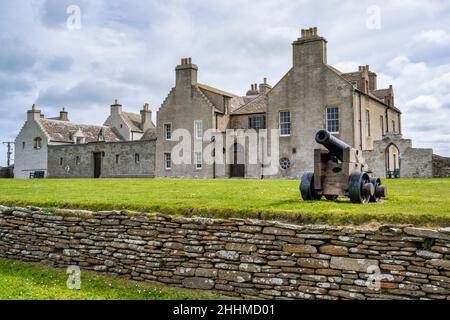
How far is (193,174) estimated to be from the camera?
126 ft

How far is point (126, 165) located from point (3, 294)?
1353 inches

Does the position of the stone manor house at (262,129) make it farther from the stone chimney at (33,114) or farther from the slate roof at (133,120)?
the slate roof at (133,120)

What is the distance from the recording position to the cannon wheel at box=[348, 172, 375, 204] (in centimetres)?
1022

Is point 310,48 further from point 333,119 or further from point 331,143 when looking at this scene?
point 331,143

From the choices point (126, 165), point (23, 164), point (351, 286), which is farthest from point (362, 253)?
point (23, 164)

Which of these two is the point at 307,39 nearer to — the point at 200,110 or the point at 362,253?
the point at 200,110

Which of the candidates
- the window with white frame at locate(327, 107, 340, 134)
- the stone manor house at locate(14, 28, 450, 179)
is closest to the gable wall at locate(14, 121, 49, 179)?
the stone manor house at locate(14, 28, 450, 179)

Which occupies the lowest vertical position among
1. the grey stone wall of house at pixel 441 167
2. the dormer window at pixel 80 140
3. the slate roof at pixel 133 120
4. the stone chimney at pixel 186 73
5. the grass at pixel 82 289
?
the grass at pixel 82 289

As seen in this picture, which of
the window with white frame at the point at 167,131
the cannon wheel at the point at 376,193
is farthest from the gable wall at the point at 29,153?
the cannon wheel at the point at 376,193

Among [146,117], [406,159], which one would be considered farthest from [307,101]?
[146,117]

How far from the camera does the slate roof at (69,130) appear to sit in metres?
51.4

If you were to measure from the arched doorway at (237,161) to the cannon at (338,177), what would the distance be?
2518 cm

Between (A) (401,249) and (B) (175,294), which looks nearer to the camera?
(A) (401,249)

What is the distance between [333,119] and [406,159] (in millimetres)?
5950
